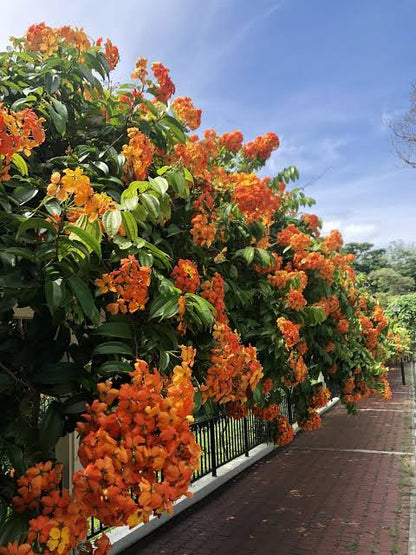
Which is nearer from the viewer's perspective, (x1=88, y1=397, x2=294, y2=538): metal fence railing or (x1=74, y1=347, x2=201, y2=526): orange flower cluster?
(x1=74, y1=347, x2=201, y2=526): orange flower cluster

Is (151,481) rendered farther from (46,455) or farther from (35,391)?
(35,391)

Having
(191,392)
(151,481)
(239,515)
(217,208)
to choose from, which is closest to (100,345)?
(191,392)

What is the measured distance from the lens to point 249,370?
2.04 metres

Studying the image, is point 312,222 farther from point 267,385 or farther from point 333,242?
point 267,385

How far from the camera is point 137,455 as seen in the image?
44.7 inches

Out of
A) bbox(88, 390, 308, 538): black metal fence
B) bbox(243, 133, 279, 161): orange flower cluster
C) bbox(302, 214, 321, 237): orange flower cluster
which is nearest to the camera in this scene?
bbox(243, 133, 279, 161): orange flower cluster

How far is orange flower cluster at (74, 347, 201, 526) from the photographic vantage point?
1.12m

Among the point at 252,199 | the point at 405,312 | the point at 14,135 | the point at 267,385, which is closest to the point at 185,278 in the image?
the point at 14,135

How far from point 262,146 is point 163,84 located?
2298mm

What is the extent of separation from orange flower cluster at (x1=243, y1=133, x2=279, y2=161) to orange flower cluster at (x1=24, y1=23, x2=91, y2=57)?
2.65 m

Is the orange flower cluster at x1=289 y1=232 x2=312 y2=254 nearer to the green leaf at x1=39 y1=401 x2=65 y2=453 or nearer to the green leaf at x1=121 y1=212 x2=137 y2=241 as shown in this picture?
the green leaf at x1=121 y1=212 x2=137 y2=241

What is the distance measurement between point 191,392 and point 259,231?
1.95 m

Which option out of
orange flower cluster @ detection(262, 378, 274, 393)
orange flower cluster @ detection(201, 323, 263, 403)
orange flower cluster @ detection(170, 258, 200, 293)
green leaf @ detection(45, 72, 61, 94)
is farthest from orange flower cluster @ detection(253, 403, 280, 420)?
green leaf @ detection(45, 72, 61, 94)

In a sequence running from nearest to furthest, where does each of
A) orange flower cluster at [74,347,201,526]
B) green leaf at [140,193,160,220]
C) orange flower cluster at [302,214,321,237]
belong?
1. orange flower cluster at [74,347,201,526]
2. green leaf at [140,193,160,220]
3. orange flower cluster at [302,214,321,237]
